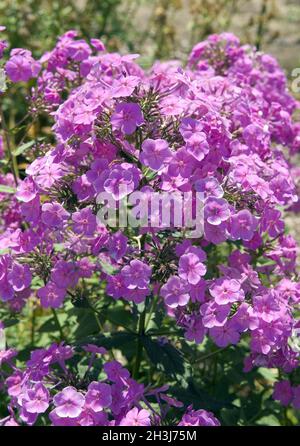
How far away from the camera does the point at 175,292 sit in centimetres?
216

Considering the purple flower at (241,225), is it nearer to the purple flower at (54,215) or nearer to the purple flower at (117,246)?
the purple flower at (117,246)

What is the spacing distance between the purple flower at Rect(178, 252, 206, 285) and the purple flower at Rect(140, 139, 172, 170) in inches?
A: 11.2

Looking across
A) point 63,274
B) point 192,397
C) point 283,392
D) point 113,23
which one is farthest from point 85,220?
point 113,23

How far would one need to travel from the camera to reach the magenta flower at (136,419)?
1.99 meters

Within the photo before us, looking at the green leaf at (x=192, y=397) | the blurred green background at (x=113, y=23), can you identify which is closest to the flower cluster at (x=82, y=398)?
the green leaf at (x=192, y=397)

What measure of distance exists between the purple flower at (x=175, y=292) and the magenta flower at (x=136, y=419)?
33 cm

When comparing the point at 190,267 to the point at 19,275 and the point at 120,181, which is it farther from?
the point at 19,275

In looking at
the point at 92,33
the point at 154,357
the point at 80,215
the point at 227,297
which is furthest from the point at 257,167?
the point at 92,33

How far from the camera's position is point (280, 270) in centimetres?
263

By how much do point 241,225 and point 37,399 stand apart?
799 mm

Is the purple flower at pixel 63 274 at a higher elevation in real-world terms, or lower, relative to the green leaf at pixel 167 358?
higher

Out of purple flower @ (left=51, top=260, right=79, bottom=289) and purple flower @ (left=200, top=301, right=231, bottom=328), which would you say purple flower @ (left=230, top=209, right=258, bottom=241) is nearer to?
purple flower @ (left=200, top=301, right=231, bottom=328)

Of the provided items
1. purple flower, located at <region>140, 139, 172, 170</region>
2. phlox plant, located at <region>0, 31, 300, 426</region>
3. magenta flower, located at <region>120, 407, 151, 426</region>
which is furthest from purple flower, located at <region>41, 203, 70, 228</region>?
magenta flower, located at <region>120, 407, 151, 426</region>

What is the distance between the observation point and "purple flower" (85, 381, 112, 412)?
202cm
